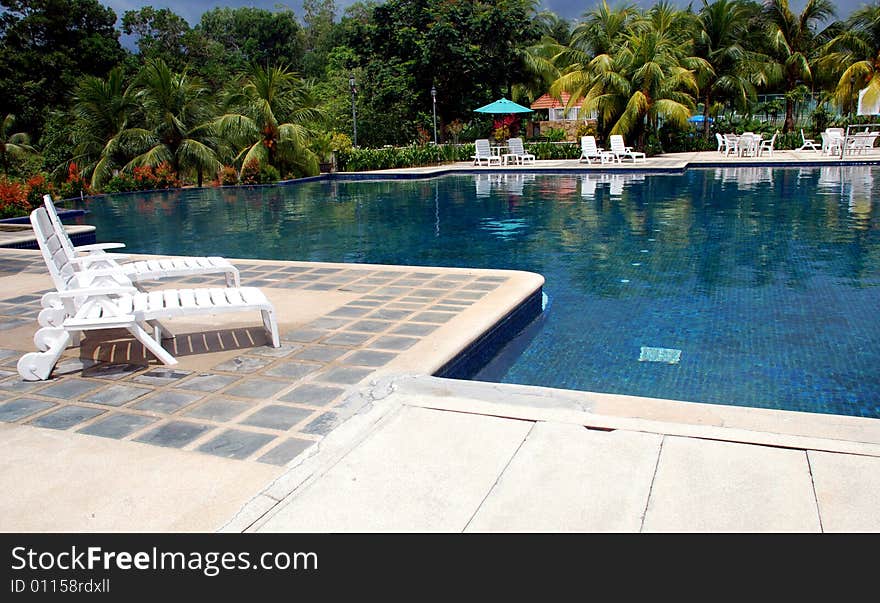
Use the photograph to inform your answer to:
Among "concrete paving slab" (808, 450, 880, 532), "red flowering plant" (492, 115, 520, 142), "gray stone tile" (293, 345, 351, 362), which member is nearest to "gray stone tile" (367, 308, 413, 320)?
"gray stone tile" (293, 345, 351, 362)

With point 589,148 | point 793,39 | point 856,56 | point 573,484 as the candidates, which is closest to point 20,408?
point 573,484

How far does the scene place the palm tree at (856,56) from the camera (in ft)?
94.4

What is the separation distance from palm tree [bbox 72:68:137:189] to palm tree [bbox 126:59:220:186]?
58 centimetres

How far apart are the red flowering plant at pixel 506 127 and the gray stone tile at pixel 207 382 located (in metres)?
29.1

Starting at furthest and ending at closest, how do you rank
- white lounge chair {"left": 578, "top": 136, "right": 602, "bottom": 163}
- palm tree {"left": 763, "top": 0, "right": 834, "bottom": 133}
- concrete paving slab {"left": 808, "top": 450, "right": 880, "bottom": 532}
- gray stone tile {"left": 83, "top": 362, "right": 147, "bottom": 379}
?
palm tree {"left": 763, "top": 0, "right": 834, "bottom": 133}
white lounge chair {"left": 578, "top": 136, "right": 602, "bottom": 163}
gray stone tile {"left": 83, "top": 362, "right": 147, "bottom": 379}
concrete paving slab {"left": 808, "top": 450, "right": 880, "bottom": 532}

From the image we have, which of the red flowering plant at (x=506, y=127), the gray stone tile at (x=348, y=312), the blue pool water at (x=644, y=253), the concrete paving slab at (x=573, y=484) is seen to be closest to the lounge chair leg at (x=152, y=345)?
the gray stone tile at (x=348, y=312)

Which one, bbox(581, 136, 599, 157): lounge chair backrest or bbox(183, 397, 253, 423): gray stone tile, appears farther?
bbox(581, 136, 599, 157): lounge chair backrest

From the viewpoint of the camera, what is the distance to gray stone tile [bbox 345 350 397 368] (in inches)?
161

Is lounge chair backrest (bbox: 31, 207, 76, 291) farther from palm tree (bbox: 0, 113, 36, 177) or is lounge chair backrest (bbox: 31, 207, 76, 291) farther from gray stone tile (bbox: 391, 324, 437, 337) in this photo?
→ palm tree (bbox: 0, 113, 36, 177)

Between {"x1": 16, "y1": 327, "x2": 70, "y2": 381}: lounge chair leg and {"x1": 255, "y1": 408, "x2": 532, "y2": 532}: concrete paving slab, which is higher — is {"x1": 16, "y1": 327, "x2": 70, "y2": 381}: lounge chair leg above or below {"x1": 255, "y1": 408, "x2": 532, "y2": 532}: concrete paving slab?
above

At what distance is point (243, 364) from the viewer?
4.18 meters

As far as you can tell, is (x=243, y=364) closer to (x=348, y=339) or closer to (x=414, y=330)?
(x=348, y=339)

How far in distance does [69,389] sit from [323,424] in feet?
5.03

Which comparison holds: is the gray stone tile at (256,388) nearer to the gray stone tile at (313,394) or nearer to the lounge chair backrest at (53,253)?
the gray stone tile at (313,394)
